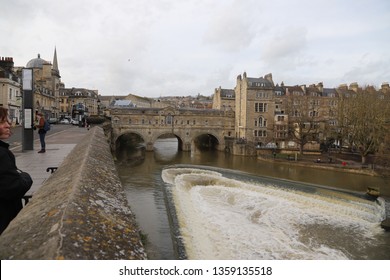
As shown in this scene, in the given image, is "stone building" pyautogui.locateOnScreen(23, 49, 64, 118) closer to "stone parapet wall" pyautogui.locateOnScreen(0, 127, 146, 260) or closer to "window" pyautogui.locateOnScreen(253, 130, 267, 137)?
"window" pyautogui.locateOnScreen(253, 130, 267, 137)

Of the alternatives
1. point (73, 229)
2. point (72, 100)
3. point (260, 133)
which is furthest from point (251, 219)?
point (72, 100)

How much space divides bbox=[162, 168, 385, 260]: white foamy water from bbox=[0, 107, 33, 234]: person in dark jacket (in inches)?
315

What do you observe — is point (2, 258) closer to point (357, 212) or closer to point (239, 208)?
point (239, 208)

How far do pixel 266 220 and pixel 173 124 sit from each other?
126 feet

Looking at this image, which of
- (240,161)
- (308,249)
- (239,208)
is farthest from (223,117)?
(308,249)

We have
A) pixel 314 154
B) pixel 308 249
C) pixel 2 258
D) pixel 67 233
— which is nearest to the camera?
pixel 2 258

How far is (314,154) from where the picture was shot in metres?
44.8

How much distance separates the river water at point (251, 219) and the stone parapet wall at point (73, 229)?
5586mm

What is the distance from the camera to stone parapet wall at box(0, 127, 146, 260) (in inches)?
111

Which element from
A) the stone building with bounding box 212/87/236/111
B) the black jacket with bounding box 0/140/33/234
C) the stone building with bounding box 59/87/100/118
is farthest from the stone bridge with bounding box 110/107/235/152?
the black jacket with bounding box 0/140/33/234

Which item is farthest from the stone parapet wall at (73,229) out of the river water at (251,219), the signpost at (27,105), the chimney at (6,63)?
the chimney at (6,63)

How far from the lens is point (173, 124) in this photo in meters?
52.8
